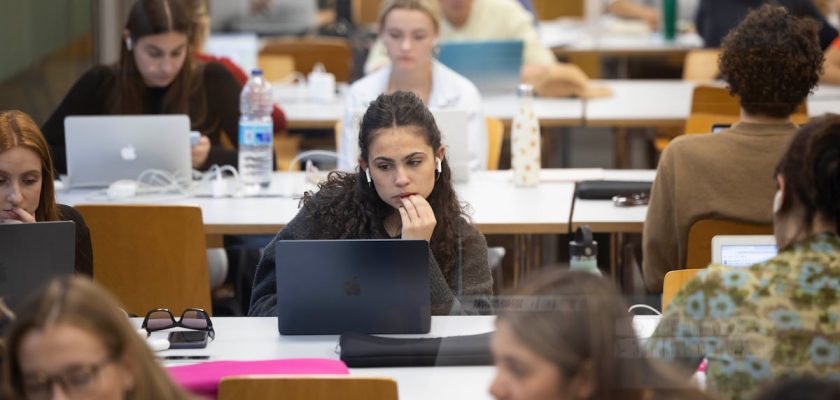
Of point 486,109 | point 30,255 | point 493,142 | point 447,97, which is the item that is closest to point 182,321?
point 30,255

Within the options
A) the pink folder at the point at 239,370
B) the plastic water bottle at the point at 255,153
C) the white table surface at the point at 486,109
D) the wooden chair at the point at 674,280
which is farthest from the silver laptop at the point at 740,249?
the white table surface at the point at 486,109

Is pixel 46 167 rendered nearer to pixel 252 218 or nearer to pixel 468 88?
pixel 252 218

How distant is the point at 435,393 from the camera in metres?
2.47

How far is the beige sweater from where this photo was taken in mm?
3477

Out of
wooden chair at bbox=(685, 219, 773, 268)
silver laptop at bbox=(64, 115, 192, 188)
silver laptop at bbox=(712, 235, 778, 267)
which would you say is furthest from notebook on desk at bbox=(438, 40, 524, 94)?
silver laptop at bbox=(712, 235, 778, 267)

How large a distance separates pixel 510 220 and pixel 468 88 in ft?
3.38

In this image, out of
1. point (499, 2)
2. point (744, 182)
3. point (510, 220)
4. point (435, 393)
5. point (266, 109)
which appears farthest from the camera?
point (499, 2)

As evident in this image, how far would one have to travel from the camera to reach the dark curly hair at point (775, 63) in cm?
346

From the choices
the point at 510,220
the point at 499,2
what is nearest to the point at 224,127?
the point at 510,220

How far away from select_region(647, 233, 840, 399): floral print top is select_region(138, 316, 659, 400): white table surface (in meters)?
0.25

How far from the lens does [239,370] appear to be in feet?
8.13

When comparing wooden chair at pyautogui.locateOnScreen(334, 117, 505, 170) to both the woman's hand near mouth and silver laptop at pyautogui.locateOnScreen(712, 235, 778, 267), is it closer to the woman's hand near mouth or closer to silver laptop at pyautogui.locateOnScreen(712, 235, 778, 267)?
the woman's hand near mouth

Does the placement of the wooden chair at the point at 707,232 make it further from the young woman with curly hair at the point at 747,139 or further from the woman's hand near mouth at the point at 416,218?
the woman's hand near mouth at the point at 416,218

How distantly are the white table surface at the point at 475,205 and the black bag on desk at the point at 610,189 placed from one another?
0.06m
